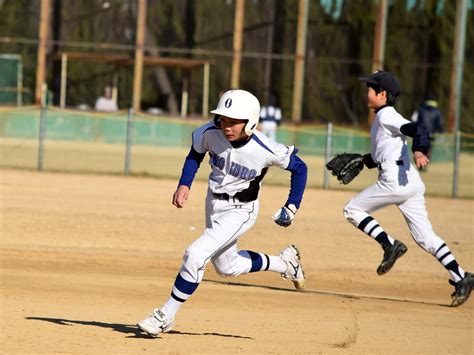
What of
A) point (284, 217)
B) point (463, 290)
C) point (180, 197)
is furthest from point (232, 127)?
point (463, 290)

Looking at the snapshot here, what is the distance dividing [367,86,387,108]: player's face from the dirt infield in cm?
181

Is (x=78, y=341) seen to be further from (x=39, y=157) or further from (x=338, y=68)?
(x=338, y=68)

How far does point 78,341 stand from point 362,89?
2774 centimetres

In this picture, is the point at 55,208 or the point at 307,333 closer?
the point at 307,333

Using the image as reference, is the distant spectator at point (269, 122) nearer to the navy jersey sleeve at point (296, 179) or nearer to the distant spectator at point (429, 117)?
the distant spectator at point (429, 117)

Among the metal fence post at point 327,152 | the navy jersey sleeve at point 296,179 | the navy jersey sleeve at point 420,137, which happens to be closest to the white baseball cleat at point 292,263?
the navy jersey sleeve at point 296,179


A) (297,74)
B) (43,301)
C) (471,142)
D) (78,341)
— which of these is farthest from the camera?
(297,74)

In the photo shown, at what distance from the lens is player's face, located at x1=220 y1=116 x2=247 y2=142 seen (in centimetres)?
734

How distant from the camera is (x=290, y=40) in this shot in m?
33.9

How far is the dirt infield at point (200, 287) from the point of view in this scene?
7.66 meters

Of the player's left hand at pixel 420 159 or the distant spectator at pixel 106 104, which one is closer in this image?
the player's left hand at pixel 420 159

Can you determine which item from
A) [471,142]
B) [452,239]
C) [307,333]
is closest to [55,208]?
[452,239]

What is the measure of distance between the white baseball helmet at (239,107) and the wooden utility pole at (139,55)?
25177 mm

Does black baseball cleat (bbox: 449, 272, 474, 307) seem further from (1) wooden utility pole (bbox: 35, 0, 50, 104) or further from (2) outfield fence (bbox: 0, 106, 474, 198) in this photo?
(1) wooden utility pole (bbox: 35, 0, 50, 104)
